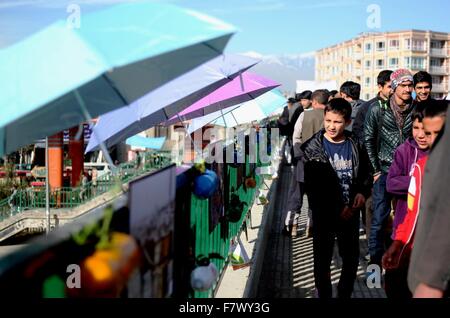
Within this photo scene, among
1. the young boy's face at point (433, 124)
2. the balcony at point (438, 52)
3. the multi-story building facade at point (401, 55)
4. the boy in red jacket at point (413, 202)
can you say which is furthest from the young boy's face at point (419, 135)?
the balcony at point (438, 52)

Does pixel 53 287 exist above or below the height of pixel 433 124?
below

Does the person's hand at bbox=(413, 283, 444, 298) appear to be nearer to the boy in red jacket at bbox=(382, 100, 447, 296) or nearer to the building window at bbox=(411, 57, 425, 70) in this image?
the boy in red jacket at bbox=(382, 100, 447, 296)

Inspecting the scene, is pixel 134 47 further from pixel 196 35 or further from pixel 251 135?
pixel 251 135

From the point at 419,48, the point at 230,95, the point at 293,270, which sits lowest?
the point at 293,270

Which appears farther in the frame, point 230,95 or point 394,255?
point 230,95

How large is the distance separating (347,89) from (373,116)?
3.04m

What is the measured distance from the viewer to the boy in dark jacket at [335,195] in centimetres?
480

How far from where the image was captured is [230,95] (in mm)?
8562

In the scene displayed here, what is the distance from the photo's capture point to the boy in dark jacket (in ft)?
15.8

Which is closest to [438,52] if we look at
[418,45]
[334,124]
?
[418,45]

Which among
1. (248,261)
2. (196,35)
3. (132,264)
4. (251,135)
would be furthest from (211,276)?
(251,135)

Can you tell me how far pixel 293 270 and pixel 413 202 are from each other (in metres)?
3.06

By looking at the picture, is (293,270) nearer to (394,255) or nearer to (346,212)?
(346,212)

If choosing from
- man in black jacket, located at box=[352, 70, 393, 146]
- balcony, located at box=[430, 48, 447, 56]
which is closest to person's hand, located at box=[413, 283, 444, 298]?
man in black jacket, located at box=[352, 70, 393, 146]
